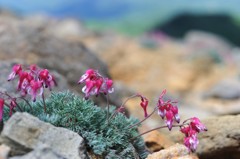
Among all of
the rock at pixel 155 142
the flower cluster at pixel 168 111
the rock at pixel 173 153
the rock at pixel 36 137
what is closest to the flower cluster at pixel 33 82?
the rock at pixel 36 137

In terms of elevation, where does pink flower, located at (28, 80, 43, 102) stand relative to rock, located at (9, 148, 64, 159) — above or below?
above

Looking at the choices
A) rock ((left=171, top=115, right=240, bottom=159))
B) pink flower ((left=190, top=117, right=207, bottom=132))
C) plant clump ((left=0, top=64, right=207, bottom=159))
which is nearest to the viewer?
plant clump ((left=0, top=64, right=207, bottom=159))

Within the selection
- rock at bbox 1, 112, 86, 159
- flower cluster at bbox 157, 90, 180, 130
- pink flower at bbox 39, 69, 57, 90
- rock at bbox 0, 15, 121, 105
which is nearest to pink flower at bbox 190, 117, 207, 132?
flower cluster at bbox 157, 90, 180, 130

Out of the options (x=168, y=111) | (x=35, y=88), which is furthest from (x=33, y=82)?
(x=168, y=111)

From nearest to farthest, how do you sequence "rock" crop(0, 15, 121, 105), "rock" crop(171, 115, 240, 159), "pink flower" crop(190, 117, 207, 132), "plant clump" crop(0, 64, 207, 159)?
"plant clump" crop(0, 64, 207, 159) < "pink flower" crop(190, 117, 207, 132) < "rock" crop(171, 115, 240, 159) < "rock" crop(0, 15, 121, 105)

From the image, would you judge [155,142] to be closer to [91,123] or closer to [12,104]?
[91,123]

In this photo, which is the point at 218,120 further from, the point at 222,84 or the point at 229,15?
the point at 229,15

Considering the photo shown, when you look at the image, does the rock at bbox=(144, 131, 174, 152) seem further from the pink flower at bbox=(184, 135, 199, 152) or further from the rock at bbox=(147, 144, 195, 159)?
the pink flower at bbox=(184, 135, 199, 152)
